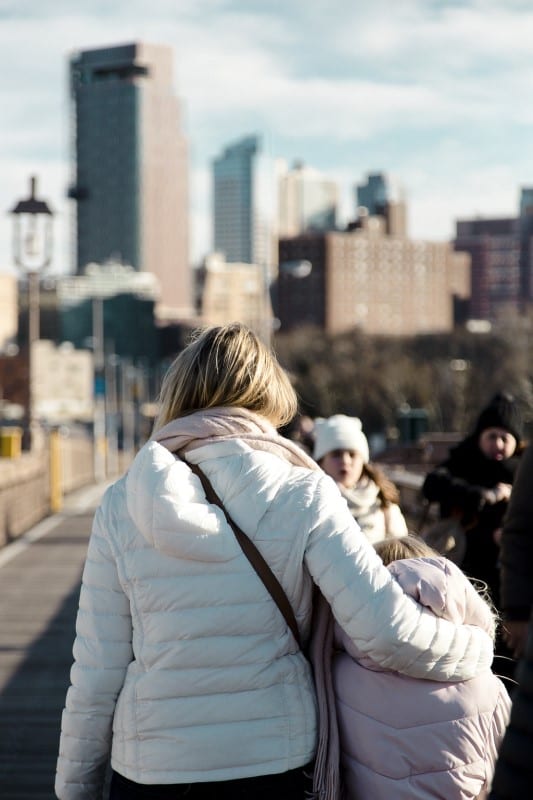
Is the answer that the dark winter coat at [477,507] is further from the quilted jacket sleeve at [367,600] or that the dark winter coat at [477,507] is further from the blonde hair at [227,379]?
the quilted jacket sleeve at [367,600]

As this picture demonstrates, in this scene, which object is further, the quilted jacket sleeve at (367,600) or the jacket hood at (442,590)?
the jacket hood at (442,590)

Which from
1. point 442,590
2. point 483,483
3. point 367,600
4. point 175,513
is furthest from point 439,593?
point 483,483

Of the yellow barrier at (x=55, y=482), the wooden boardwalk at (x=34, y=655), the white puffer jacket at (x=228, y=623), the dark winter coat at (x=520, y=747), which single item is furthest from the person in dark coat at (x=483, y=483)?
the yellow barrier at (x=55, y=482)

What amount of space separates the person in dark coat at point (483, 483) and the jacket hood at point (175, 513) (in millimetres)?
3195

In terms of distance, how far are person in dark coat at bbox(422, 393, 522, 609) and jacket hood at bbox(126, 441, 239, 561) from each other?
3.20 meters

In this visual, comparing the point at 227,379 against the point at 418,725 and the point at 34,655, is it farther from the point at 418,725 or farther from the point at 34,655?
the point at 34,655

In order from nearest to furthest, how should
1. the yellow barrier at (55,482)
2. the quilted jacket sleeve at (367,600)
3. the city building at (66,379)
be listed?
the quilted jacket sleeve at (367,600) → the yellow barrier at (55,482) → the city building at (66,379)

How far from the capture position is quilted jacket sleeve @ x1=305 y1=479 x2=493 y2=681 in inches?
129

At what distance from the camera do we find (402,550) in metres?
3.78

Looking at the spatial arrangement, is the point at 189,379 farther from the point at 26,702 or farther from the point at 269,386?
the point at 26,702

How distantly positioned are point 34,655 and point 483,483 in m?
4.08

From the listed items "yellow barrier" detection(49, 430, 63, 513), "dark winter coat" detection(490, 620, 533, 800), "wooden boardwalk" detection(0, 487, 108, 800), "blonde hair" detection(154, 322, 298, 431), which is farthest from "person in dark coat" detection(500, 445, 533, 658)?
"yellow barrier" detection(49, 430, 63, 513)

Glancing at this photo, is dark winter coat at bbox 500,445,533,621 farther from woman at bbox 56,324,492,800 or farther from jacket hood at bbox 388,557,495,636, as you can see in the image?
woman at bbox 56,324,492,800

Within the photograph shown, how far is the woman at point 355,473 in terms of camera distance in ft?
20.2
